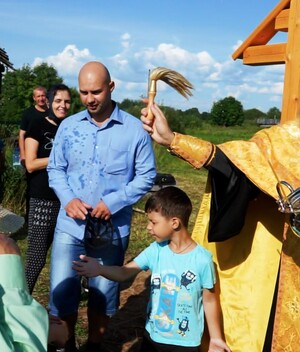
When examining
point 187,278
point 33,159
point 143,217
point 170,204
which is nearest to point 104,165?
point 170,204

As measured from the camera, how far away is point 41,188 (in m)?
4.12

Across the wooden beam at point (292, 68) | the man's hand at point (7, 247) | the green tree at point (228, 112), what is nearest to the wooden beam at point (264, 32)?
the wooden beam at point (292, 68)

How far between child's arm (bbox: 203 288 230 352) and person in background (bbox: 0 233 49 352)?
3.90ft

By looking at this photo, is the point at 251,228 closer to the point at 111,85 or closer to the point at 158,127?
the point at 158,127

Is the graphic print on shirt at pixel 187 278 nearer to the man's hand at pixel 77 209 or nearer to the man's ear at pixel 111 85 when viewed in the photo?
the man's hand at pixel 77 209

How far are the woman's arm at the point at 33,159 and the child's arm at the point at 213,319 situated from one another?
1851 millimetres

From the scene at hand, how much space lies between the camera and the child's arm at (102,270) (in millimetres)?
2629

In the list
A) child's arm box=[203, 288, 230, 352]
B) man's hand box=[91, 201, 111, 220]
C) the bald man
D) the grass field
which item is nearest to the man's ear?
the bald man

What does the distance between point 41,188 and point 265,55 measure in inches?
70.4

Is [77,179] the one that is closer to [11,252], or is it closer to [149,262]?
[149,262]

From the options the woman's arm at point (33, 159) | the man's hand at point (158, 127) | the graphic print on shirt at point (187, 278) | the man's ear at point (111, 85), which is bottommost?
the graphic print on shirt at point (187, 278)

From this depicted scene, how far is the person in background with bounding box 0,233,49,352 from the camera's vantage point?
5.41ft

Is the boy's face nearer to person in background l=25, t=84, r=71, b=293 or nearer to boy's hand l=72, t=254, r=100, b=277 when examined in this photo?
boy's hand l=72, t=254, r=100, b=277

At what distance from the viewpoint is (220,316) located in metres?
2.87
